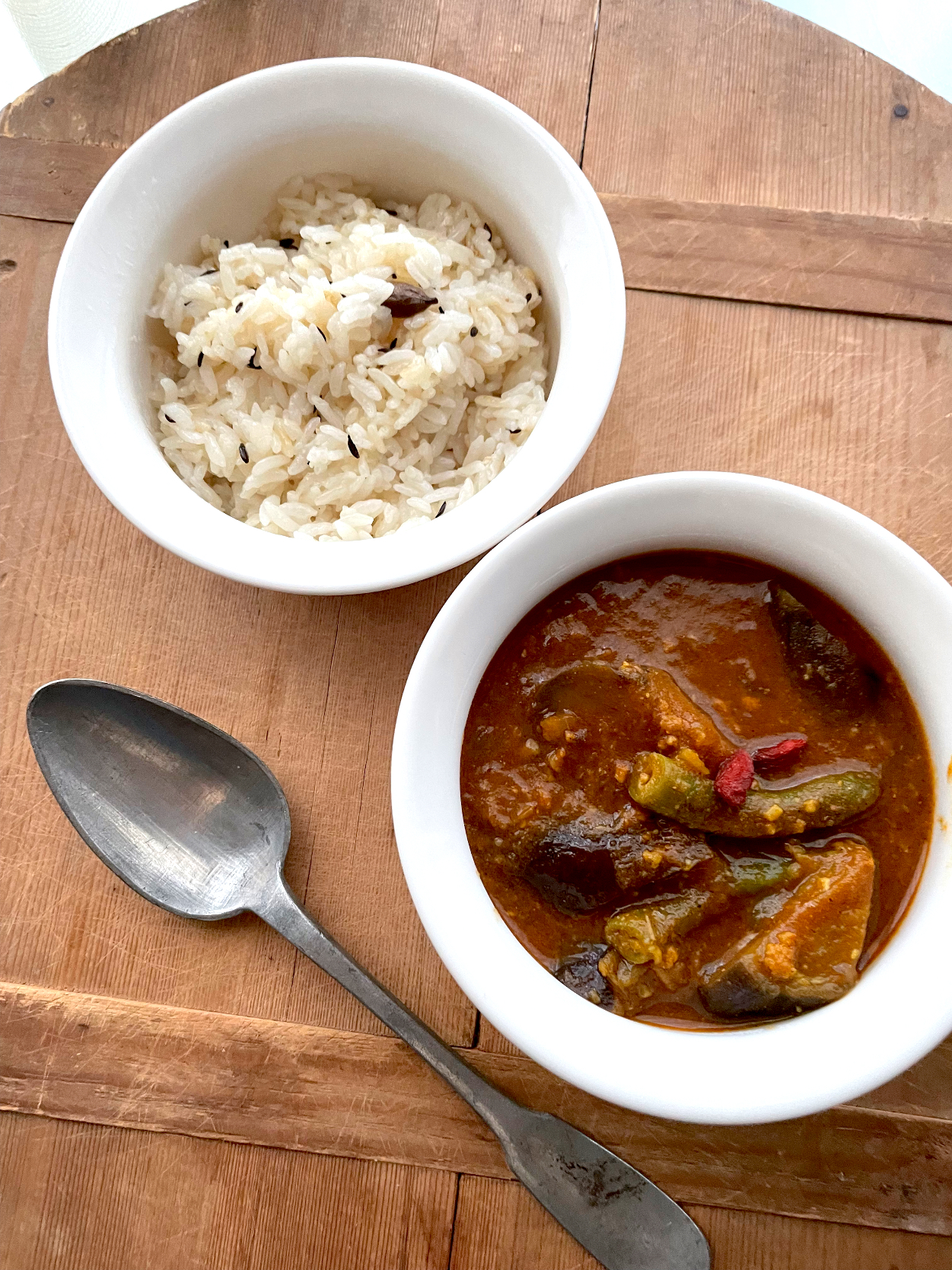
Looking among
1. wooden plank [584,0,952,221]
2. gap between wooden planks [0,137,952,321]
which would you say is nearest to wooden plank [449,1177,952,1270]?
gap between wooden planks [0,137,952,321]

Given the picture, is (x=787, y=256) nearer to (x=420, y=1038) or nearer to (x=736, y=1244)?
(x=420, y=1038)

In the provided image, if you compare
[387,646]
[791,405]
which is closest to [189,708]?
[387,646]

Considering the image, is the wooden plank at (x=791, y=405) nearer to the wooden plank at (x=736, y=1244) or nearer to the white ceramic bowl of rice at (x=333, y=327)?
the white ceramic bowl of rice at (x=333, y=327)

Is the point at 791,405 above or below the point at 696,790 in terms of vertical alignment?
above

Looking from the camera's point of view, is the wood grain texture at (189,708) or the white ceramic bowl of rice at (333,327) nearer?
the white ceramic bowl of rice at (333,327)

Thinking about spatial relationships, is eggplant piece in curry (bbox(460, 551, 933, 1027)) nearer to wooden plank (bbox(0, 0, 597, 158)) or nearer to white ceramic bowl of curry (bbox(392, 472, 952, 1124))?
white ceramic bowl of curry (bbox(392, 472, 952, 1124))

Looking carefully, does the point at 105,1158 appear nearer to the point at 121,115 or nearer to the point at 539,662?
the point at 539,662

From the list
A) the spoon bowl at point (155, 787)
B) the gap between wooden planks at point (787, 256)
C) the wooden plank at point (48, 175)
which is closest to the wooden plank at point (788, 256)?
the gap between wooden planks at point (787, 256)

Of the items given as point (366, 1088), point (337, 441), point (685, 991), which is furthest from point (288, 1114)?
point (337, 441)
